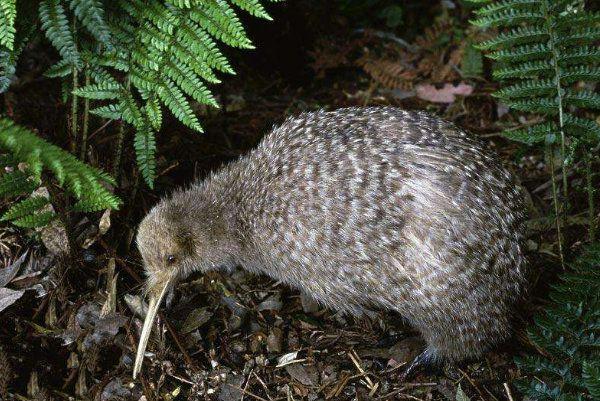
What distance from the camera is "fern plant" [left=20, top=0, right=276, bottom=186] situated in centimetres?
394

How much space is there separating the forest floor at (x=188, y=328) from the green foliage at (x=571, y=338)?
1.19 ft

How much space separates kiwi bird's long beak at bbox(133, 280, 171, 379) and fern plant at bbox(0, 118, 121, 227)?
0.81 meters

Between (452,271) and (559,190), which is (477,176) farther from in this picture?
(559,190)

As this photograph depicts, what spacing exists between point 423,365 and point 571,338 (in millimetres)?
1032

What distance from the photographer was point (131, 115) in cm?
413

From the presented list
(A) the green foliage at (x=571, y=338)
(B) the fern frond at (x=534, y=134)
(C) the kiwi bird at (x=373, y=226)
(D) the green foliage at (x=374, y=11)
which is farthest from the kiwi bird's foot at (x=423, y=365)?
(D) the green foliage at (x=374, y=11)

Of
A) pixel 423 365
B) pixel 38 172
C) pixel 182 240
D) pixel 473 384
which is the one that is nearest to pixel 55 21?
pixel 38 172

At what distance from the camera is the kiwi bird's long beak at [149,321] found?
4.02m

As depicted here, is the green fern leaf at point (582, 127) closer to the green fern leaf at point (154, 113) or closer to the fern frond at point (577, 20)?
the fern frond at point (577, 20)

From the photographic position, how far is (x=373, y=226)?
3.97 meters

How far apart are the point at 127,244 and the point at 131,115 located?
3.56 feet

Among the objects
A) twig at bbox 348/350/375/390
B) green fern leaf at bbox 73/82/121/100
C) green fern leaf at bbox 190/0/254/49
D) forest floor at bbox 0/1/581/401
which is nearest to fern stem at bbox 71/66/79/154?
green fern leaf at bbox 73/82/121/100

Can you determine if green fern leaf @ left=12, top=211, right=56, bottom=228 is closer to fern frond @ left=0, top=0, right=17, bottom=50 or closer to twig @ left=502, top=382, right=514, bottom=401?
fern frond @ left=0, top=0, right=17, bottom=50

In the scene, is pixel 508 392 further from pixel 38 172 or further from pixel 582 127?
pixel 38 172
